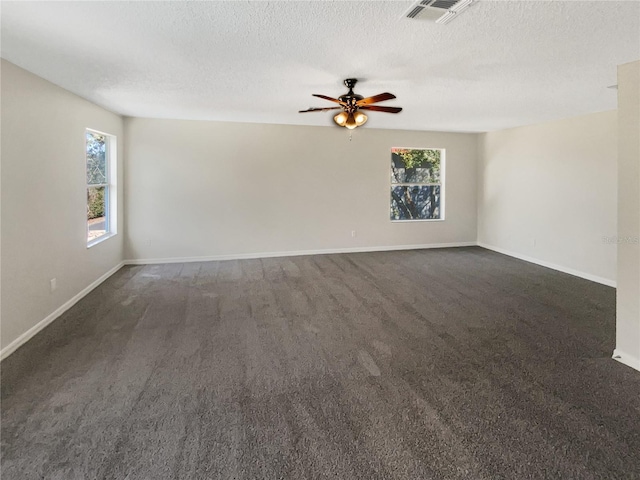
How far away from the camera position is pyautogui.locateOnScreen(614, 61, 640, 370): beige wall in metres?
2.49

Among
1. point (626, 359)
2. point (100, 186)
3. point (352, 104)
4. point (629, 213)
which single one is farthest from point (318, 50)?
point (100, 186)

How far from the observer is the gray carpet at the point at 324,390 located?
169 cm

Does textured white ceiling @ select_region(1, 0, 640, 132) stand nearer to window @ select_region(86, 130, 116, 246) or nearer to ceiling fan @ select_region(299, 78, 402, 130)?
ceiling fan @ select_region(299, 78, 402, 130)

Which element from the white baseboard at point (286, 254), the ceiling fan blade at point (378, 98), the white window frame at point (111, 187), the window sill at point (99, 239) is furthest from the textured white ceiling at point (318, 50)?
the white baseboard at point (286, 254)

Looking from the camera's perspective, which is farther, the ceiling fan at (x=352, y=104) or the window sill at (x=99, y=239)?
the window sill at (x=99, y=239)

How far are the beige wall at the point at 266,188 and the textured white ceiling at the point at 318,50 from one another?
60.8 inches

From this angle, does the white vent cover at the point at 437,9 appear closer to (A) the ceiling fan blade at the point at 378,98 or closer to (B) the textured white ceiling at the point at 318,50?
(B) the textured white ceiling at the point at 318,50

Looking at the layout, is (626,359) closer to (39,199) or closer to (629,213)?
(629,213)

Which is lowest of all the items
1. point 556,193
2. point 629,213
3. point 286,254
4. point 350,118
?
point 286,254

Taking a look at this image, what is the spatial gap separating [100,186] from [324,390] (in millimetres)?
4567

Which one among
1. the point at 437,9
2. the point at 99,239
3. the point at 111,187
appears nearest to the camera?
the point at 437,9

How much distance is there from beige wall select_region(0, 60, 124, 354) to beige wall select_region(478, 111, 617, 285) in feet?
21.5

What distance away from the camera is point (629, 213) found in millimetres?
2561

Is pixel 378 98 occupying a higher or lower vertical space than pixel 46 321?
higher
